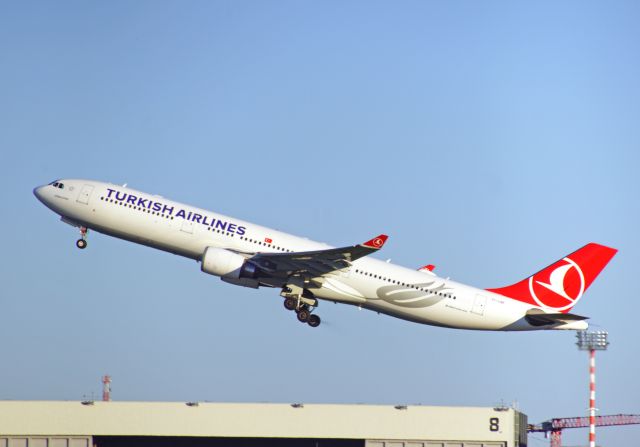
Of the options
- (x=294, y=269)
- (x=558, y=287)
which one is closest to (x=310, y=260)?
(x=294, y=269)

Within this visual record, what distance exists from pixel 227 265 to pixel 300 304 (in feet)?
18.2

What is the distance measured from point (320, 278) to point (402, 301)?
Answer: 463cm

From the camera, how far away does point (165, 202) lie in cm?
6606

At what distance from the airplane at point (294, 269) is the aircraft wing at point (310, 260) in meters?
0.05

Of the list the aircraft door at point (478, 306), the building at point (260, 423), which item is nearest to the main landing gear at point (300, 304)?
the building at point (260, 423)

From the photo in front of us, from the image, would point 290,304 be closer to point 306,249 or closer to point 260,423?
point 306,249

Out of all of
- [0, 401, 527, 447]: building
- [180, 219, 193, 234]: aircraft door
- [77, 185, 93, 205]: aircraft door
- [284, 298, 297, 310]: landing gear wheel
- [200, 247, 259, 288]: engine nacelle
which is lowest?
[0, 401, 527, 447]: building

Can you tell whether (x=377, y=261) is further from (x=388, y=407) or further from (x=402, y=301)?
(x=388, y=407)

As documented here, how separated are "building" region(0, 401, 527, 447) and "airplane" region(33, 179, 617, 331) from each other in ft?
16.7

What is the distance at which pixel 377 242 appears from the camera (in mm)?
60438

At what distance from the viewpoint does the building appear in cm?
6588

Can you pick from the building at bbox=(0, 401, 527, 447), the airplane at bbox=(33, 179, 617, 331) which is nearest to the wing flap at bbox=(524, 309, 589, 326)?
the airplane at bbox=(33, 179, 617, 331)

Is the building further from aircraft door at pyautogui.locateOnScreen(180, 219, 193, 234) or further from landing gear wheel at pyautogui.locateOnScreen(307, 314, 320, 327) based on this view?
aircraft door at pyautogui.locateOnScreen(180, 219, 193, 234)

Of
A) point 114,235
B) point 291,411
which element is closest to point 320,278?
point 291,411
